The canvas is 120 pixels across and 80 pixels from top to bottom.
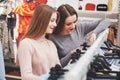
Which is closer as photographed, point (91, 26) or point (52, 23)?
point (52, 23)

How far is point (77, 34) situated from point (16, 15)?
1.70 metres

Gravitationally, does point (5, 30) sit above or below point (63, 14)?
below

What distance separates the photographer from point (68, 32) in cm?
226

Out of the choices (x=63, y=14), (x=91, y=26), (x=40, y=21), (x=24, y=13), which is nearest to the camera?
(x=40, y=21)

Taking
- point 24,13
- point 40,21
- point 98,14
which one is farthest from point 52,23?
point 24,13

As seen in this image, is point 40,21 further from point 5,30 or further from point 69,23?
point 5,30

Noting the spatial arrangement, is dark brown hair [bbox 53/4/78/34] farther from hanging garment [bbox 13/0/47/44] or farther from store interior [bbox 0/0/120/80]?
hanging garment [bbox 13/0/47/44]

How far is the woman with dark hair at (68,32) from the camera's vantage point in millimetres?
2166

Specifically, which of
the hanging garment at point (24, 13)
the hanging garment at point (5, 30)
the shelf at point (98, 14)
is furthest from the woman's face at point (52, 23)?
the hanging garment at point (5, 30)

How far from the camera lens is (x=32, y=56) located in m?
1.86

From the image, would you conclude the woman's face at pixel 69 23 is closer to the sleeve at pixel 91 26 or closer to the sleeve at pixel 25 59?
the sleeve at pixel 91 26

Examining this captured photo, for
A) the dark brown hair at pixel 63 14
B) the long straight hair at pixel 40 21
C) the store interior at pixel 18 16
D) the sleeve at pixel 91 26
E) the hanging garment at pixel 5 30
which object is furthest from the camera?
the hanging garment at pixel 5 30

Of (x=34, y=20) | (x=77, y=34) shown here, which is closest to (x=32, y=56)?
(x=34, y=20)

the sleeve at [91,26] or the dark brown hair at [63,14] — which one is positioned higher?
the dark brown hair at [63,14]
